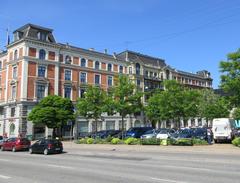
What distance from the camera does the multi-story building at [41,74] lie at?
56.9 metres

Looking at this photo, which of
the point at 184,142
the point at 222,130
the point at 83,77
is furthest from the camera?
the point at 83,77

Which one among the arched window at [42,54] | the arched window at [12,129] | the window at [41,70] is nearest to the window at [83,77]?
the window at [41,70]

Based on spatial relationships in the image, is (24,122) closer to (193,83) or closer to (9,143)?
(9,143)

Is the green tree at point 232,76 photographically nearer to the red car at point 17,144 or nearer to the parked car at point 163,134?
the parked car at point 163,134

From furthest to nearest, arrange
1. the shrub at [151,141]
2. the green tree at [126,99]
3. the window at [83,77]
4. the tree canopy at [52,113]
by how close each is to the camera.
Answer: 1. the window at [83,77]
2. the tree canopy at [52,113]
3. the green tree at [126,99]
4. the shrub at [151,141]

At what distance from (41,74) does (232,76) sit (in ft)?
130

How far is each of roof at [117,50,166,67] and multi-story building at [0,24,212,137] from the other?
4326 mm

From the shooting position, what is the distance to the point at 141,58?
83.0 meters

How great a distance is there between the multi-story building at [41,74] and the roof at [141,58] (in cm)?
433

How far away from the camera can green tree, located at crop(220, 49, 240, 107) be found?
97.0 feet

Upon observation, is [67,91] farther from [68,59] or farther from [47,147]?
[47,147]

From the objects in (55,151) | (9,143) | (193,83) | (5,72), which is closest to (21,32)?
(5,72)

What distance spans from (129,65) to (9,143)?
1836 inches

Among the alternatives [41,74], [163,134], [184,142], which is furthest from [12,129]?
[184,142]
